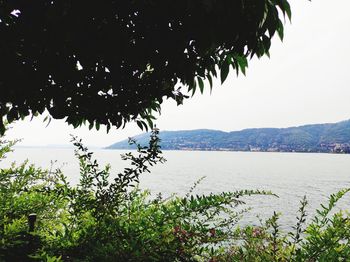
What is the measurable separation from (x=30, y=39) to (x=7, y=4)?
24 centimetres

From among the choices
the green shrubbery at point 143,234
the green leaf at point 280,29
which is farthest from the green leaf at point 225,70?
the green shrubbery at point 143,234

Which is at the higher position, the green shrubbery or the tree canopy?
the tree canopy

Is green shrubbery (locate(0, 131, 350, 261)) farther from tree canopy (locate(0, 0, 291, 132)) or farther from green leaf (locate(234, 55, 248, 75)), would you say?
green leaf (locate(234, 55, 248, 75))

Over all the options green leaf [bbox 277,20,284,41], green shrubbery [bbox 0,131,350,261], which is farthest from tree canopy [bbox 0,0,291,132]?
green shrubbery [bbox 0,131,350,261]

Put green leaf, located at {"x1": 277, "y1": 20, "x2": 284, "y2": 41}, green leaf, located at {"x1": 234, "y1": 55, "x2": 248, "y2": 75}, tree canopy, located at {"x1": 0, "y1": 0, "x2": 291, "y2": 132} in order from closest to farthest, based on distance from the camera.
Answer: tree canopy, located at {"x1": 0, "y1": 0, "x2": 291, "y2": 132}, green leaf, located at {"x1": 277, "y1": 20, "x2": 284, "y2": 41}, green leaf, located at {"x1": 234, "y1": 55, "x2": 248, "y2": 75}

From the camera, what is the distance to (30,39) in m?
→ 2.22

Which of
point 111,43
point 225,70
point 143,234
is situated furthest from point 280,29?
Answer: point 143,234

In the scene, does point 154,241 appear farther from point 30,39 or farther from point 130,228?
point 30,39

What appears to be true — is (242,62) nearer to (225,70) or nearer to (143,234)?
(225,70)

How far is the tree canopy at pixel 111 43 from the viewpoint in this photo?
2.11 metres

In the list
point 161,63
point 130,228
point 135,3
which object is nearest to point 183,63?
point 161,63

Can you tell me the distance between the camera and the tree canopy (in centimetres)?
211

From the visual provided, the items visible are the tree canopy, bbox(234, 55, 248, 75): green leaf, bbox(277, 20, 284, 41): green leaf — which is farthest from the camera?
bbox(234, 55, 248, 75): green leaf

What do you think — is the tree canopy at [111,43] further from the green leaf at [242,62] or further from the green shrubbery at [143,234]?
the green shrubbery at [143,234]
